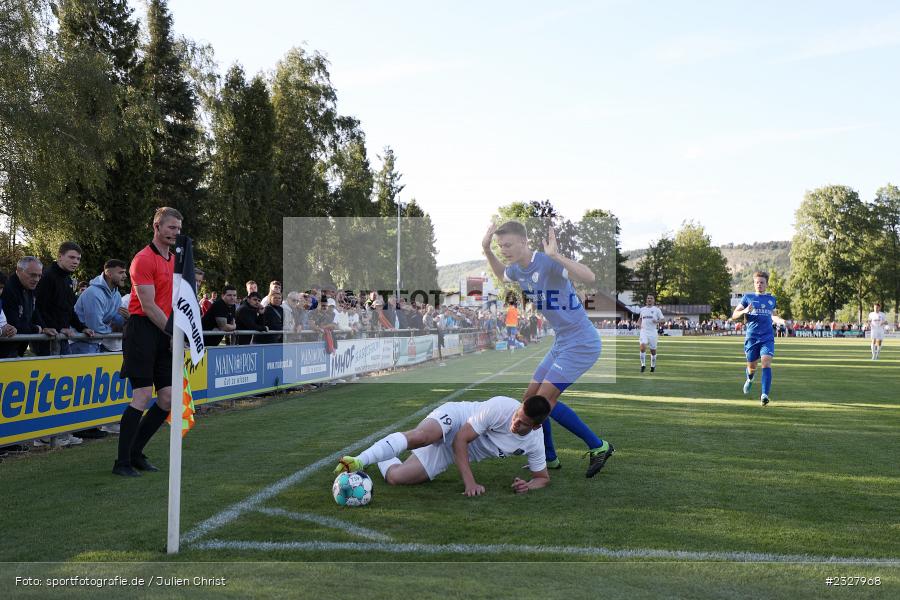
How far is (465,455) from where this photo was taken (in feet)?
19.1

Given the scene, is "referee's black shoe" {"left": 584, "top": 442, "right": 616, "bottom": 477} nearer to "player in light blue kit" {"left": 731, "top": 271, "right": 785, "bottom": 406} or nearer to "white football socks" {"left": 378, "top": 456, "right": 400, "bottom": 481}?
"white football socks" {"left": 378, "top": 456, "right": 400, "bottom": 481}

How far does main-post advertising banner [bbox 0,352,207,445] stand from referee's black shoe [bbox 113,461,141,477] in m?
0.92

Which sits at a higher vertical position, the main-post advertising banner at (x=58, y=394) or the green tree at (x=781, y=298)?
the green tree at (x=781, y=298)

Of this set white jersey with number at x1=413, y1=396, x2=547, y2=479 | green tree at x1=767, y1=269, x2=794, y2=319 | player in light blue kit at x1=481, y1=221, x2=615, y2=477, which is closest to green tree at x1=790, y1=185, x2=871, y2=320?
green tree at x1=767, y1=269, x2=794, y2=319

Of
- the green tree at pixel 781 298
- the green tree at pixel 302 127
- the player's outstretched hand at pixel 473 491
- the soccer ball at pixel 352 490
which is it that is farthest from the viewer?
the green tree at pixel 781 298

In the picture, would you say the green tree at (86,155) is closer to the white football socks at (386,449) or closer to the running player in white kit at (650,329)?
the running player in white kit at (650,329)

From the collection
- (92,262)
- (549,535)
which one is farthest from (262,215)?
(549,535)

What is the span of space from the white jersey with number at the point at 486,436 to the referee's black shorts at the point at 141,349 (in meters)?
2.40

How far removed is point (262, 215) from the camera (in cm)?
3997

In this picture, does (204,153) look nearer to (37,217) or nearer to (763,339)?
(37,217)

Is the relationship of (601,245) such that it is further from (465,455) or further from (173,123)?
(465,455)

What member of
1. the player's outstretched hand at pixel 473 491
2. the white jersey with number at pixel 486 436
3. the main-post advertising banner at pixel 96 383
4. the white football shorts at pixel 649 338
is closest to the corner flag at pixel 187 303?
the main-post advertising banner at pixel 96 383

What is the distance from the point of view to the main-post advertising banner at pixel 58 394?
25.2ft

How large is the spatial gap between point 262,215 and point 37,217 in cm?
1684
